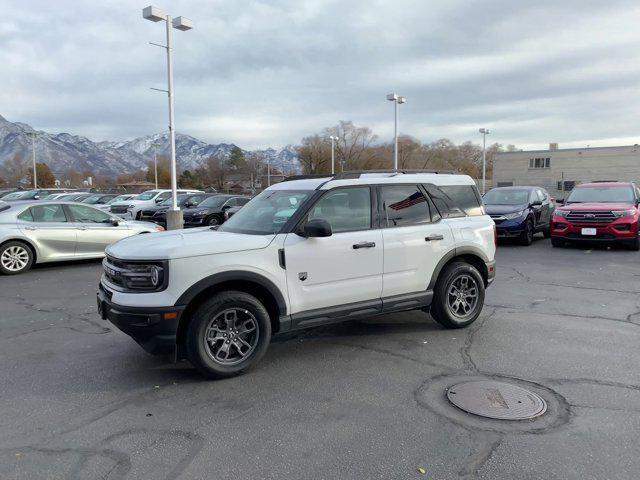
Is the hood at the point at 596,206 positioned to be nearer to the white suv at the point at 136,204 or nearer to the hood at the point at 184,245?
the hood at the point at 184,245

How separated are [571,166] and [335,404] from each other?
68.7 metres

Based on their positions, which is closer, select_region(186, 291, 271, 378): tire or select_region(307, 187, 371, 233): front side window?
select_region(186, 291, 271, 378): tire

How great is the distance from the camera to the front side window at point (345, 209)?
504 centimetres

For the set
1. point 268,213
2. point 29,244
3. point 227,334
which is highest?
point 268,213

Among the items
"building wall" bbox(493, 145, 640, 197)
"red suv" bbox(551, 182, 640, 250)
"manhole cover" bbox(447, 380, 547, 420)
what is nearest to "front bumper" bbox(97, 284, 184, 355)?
"manhole cover" bbox(447, 380, 547, 420)

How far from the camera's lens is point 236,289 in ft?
15.1

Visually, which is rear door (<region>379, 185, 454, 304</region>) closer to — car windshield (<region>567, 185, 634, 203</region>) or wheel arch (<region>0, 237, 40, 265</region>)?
wheel arch (<region>0, 237, 40, 265</region>)

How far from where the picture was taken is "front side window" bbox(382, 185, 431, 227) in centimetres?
546

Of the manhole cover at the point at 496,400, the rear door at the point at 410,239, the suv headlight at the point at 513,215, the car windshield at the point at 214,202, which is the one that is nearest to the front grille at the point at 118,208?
the car windshield at the point at 214,202

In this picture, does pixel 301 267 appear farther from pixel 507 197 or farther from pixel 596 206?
pixel 507 197

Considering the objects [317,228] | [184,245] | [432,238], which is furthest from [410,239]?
[184,245]

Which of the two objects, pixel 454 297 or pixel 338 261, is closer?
pixel 338 261

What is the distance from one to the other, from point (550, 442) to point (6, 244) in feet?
33.3

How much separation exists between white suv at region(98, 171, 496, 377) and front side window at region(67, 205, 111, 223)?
255 inches
